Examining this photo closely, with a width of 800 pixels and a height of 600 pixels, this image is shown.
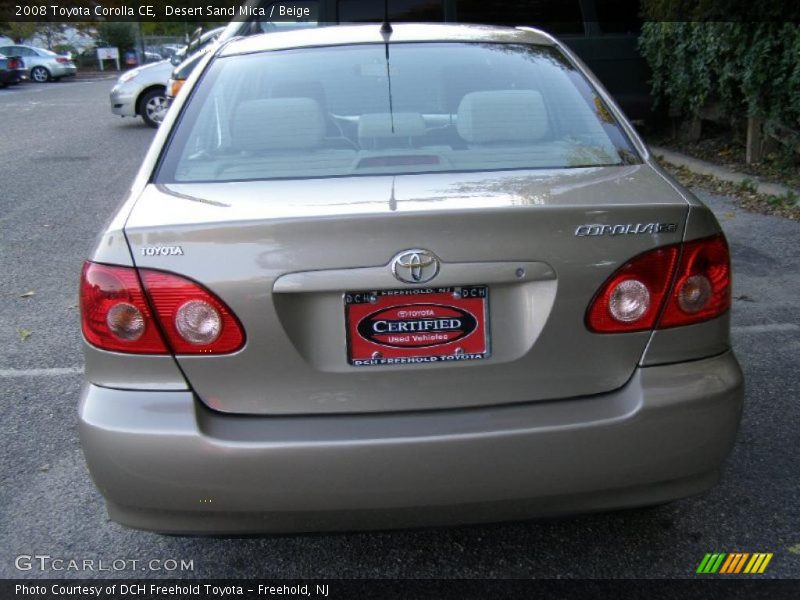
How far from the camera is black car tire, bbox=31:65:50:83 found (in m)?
36.8

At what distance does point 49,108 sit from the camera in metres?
21.2

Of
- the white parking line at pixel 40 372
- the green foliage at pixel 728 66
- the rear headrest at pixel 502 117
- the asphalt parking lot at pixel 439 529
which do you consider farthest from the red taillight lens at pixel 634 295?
the green foliage at pixel 728 66

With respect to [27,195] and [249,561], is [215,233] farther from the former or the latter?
A: [27,195]

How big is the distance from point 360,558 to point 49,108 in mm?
20579

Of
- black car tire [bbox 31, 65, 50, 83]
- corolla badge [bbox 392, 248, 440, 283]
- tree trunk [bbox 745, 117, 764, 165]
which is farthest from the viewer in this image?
black car tire [bbox 31, 65, 50, 83]

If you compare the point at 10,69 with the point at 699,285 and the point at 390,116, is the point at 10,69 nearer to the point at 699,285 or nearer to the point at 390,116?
Answer: the point at 390,116

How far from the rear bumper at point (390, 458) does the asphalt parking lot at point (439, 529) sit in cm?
16

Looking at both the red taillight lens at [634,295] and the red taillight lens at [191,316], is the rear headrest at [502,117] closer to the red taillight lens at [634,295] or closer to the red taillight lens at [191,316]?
the red taillight lens at [634,295]

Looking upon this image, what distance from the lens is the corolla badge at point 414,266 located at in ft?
7.49

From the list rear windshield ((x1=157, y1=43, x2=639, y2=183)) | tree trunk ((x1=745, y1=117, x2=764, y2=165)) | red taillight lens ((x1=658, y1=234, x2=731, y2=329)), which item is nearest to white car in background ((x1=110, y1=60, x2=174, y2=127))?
tree trunk ((x1=745, y1=117, x2=764, y2=165))

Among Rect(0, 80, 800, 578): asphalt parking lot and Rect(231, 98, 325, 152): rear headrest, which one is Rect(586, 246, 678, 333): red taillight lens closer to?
Rect(0, 80, 800, 578): asphalt parking lot

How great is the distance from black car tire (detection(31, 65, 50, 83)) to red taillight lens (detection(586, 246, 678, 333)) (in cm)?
3865

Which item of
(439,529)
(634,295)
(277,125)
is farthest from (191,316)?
(634,295)

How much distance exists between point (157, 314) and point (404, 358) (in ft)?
2.15
